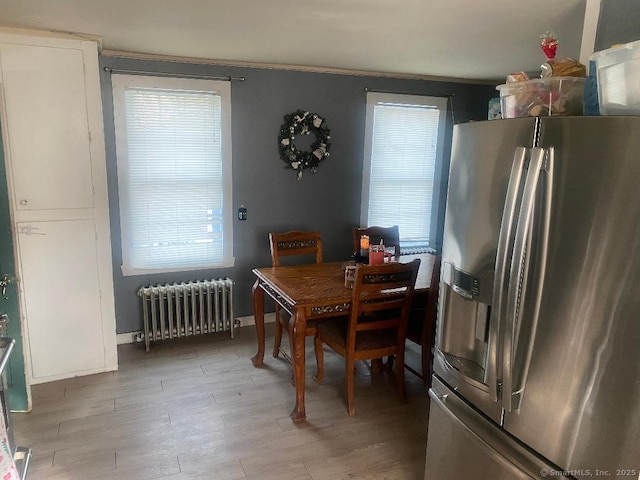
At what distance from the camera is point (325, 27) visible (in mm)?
2535

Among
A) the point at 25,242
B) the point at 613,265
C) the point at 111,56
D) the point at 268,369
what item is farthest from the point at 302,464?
the point at 111,56

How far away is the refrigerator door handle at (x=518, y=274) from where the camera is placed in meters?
→ 1.30

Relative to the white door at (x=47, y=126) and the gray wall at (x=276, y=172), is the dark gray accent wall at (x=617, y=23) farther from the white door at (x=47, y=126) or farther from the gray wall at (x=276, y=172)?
the white door at (x=47, y=126)

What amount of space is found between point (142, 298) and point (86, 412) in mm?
990

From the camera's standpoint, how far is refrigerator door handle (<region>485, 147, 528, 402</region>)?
4.43 feet

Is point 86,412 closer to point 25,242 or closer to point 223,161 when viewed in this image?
point 25,242

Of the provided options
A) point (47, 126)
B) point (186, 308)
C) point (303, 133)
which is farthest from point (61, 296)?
point (303, 133)

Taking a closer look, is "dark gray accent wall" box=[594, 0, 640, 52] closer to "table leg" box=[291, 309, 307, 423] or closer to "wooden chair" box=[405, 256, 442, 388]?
"wooden chair" box=[405, 256, 442, 388]

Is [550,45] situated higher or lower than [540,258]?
higher

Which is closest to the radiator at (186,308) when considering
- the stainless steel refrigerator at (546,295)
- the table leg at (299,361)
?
the table leg at (299,361)

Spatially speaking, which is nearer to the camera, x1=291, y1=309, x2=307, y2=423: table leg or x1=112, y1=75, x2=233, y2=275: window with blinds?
x1=291, y1=309, x2=307, y2=423: table leg

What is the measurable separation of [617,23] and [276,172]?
2683 millimetres

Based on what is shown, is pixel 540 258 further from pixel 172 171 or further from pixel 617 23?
pixel 172 171

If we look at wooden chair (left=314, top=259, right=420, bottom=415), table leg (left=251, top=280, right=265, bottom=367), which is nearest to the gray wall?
table leg (left=251, top=280, right=265, bottom=367)
